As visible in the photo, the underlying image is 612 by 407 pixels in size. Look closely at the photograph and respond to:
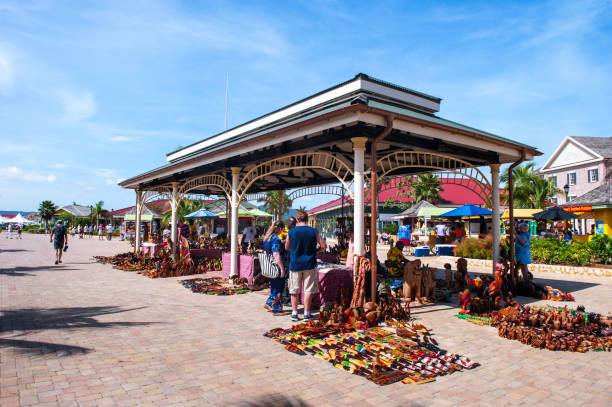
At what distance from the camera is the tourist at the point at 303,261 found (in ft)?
20.0

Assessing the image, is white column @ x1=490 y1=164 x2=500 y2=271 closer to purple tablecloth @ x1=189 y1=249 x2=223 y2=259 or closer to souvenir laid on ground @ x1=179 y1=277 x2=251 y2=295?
souvenir laid on ground @ x1=179 y1=277 x2=251 y2=295

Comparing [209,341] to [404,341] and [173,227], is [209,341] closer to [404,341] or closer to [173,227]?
[404,341]

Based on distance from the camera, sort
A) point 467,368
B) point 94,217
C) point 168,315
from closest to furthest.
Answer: point 467,368
point 168,315
point 94,217

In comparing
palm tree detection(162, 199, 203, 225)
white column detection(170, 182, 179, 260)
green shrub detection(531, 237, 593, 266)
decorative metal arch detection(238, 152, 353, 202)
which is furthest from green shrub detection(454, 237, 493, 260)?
palm tree detection(162, 199, 203, 225)

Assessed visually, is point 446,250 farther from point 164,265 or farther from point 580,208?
point 164,265

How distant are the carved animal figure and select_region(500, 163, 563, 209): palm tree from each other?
3310cm

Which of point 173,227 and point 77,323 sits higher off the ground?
point 173,227

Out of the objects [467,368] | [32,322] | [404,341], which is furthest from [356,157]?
[32,322]

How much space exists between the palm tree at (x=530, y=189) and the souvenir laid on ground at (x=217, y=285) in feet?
110

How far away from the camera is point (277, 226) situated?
6.73 metres

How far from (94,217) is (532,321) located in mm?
66973

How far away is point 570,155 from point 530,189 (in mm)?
6284

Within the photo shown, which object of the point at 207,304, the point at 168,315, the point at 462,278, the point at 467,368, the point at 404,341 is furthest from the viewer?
the point at 462,278

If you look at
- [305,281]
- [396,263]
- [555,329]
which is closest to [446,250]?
[396,263]
